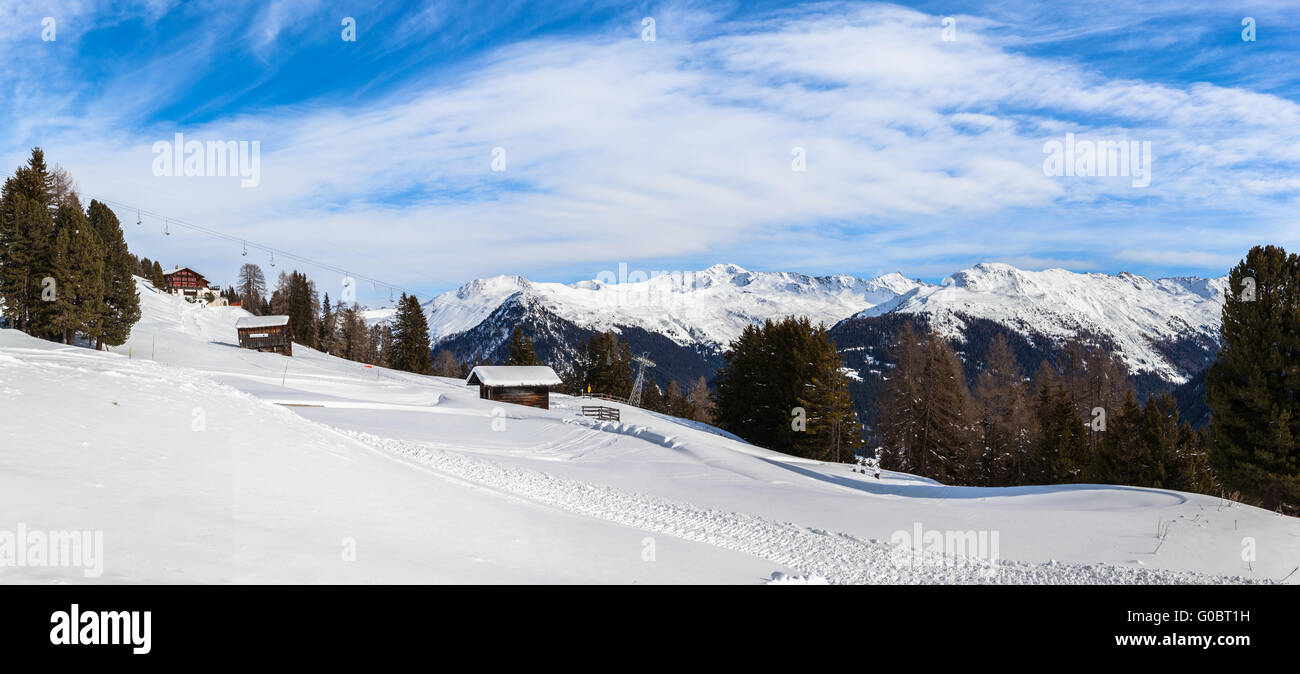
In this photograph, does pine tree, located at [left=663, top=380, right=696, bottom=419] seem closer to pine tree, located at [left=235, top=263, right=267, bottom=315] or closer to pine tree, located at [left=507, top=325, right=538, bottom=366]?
pine tree, located at [left=507, top=325, right=538, bottom=366]

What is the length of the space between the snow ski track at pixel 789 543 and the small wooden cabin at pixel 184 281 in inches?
5275

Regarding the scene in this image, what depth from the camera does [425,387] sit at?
2447 inches

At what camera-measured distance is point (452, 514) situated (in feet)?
41.9

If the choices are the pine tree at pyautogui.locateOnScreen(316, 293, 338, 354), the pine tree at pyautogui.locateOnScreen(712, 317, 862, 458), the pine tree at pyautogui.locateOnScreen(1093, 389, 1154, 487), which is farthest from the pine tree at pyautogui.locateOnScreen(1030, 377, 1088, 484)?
the pine tree at pyautogui.locateOnScreen(316, 293, 338, 354)

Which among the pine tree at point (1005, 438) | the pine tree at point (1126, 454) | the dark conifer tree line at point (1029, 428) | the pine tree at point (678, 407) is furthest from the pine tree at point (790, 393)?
the pine tree at point (678, 407)

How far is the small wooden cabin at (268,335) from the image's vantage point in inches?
3007

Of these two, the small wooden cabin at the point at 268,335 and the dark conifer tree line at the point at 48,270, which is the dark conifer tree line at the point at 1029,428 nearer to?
the dark conifer tree line at the point at 48,270

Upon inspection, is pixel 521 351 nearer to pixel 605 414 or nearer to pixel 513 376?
pixel 513 376

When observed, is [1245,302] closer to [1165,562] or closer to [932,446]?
[1165,562]

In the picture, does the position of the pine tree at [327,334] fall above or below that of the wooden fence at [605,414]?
above

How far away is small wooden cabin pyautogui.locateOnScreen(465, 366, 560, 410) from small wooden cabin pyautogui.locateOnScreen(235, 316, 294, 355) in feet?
107
